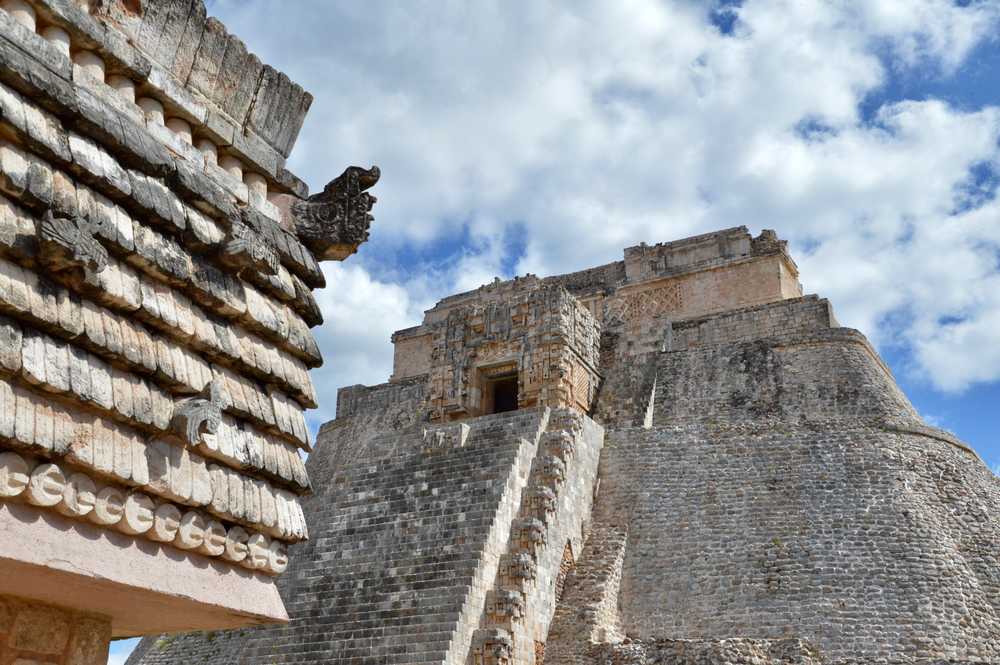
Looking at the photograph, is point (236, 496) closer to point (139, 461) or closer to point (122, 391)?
point (139, 461)

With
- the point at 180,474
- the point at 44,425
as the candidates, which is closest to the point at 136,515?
the point at 180,474

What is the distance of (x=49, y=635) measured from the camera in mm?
3469

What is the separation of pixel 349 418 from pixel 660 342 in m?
6.47

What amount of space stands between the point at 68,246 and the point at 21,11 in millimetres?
1025

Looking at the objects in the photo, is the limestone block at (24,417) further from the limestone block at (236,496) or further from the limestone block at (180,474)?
the limestone block at (236,496)

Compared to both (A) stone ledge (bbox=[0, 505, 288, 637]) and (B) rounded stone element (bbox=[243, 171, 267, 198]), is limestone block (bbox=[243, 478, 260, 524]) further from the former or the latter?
(B) rounded stone element (bbox=[243, 171, 267, 198])

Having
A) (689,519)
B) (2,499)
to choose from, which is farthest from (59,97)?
(689,519)

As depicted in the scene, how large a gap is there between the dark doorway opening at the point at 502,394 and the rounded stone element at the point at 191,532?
40.1ft

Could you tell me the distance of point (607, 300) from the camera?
2027 centimetres

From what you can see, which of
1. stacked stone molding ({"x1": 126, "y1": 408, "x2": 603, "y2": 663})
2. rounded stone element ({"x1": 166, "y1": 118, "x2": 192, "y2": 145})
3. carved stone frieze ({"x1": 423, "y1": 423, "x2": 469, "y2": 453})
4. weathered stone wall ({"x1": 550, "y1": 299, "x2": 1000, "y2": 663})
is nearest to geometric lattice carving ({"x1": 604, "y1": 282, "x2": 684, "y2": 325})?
weathered stone wall ({"x1": 550, "y1": 299, "x2": 1000, "y2": 663})

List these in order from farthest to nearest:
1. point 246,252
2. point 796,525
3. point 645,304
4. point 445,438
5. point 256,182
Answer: point 645,304 → point 445,438 → point 796,525 → point 256,182 → point 246,252

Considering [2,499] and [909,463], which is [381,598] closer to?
[909,463]

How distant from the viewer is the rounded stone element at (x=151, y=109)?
4.05m

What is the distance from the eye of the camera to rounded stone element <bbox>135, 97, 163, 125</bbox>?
405 centimetres
